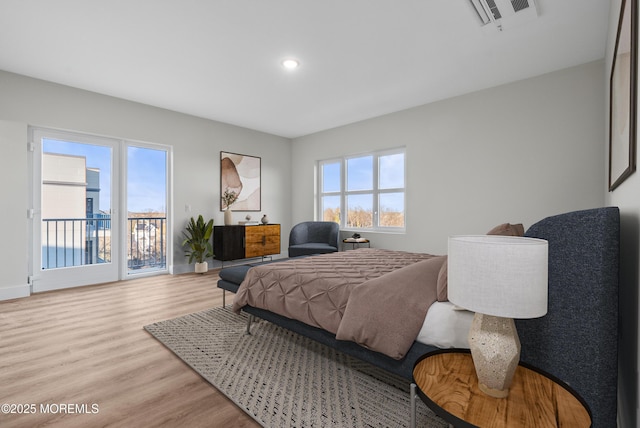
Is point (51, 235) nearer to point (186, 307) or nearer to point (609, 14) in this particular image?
point (186, 307)

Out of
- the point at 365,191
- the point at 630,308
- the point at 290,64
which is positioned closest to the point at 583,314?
the point at 630,308

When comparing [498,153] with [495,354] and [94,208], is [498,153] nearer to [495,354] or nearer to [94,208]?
[495,354]

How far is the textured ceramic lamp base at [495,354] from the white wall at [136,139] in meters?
4.90

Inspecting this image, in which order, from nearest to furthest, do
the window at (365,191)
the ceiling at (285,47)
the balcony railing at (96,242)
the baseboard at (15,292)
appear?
the ceiling at (285,47) < the baseboard at (15,292) < the balcony railing at (96,242) < the window at (365,191)

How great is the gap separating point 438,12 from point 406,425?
9.67 feet

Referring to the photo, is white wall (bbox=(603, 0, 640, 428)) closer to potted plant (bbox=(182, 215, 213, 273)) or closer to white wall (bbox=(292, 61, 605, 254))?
white wall (bbox=(292, 61, 605, 254))

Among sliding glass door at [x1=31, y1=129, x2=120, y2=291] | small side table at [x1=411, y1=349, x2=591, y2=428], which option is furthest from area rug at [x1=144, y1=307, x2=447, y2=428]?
sliding glass door at [x1=31, y1=129, x2=120, y2=291]

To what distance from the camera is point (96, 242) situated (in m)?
4.37

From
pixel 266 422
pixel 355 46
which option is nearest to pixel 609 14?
pixel 355 46

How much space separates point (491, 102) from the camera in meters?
3.99

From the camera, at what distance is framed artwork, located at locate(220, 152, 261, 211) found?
563 centimetres

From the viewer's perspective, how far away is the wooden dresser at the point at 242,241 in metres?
5.20

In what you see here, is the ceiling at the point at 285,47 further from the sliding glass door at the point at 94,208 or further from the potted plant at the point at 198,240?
the potted plant at the point at 198,240

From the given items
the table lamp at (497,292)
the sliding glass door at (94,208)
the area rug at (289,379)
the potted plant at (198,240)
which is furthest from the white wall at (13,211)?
the table lamp at (497,292)
